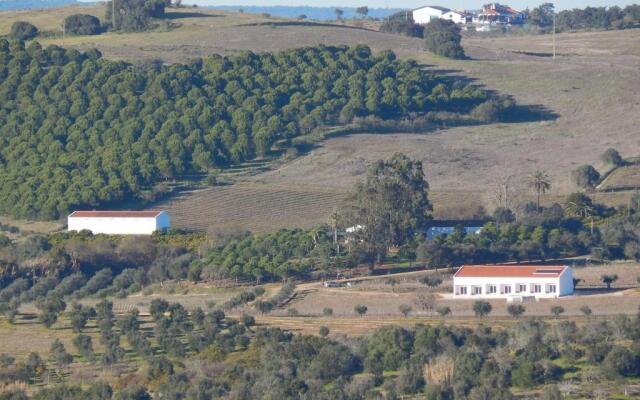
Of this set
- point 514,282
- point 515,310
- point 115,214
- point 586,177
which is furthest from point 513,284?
point 115,214

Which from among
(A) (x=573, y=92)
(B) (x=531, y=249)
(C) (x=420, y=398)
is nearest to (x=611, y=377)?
(C) (x=420, y=398)

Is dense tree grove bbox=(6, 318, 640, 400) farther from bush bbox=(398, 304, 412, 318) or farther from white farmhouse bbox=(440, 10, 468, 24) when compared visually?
white farmhouse bbox=(440, 10, 468, 24)

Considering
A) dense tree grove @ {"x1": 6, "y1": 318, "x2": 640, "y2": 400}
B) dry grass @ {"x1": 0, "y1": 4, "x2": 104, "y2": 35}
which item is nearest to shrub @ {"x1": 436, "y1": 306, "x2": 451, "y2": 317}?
dense tree grove @ {"x1": 6, "y1": 318, "x2": 640, "y2": 400}

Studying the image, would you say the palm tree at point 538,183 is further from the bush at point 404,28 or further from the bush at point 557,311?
the bush at point 404,28

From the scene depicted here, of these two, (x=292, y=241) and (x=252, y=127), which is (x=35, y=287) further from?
(x=252, y=127)

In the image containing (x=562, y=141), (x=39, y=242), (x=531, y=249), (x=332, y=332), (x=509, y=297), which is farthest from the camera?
(x=562, y=141)

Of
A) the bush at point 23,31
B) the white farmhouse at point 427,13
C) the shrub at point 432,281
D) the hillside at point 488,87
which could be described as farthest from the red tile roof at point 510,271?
the white farmhouse at point 427,13
